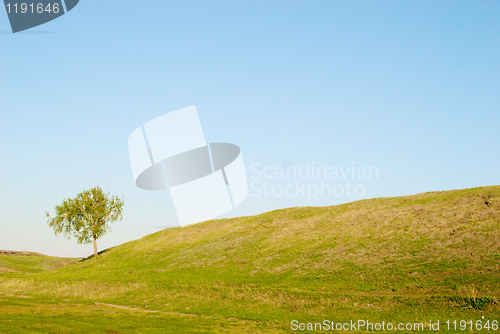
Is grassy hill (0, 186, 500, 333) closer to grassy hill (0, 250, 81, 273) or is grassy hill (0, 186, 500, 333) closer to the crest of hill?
the crest of hill

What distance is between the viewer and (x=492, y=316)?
30922 mm

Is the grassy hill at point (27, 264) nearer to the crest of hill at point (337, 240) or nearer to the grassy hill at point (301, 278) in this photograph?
the crest of hill at point (337, 240)

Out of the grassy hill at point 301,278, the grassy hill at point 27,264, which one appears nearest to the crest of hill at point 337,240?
the grassy hill at point 301,278

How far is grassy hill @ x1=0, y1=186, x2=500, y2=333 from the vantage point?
117ft

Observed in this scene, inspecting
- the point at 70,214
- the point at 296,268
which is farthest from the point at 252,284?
the point at 70,214

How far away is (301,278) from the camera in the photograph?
167 feet

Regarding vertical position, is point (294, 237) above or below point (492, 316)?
above

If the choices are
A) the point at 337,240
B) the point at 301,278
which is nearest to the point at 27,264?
the point at 337,240

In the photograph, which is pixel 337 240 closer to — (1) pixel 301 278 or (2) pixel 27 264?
(1) pixel 301 278

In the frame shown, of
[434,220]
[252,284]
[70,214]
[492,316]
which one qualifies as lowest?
[492,316]

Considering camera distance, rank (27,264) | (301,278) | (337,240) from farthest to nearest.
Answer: (27,264)
(337,240)
(301,278)

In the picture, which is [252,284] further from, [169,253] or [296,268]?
[169,253]

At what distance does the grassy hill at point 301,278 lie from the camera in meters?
35.8

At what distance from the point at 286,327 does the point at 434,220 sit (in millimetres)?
38998
